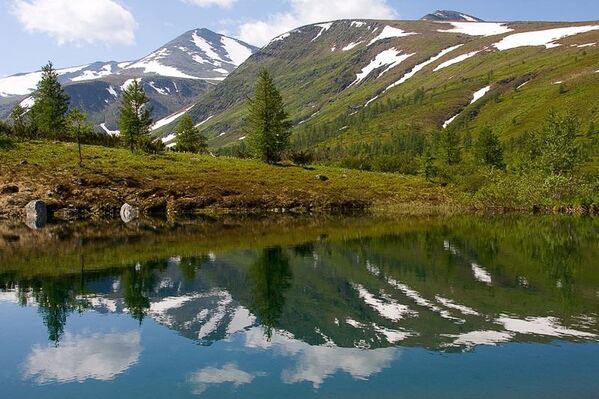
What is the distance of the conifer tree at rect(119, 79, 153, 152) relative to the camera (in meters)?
96.8

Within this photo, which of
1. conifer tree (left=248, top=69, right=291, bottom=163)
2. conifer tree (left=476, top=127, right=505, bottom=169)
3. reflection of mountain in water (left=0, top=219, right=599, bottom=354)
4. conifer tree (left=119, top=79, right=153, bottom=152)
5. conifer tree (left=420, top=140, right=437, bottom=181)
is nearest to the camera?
reflection of mountain in water (left=0, top=219, right=599, bottom=354)

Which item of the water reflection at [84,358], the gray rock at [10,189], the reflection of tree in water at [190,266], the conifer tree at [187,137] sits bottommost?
the water reflection at [84,358]

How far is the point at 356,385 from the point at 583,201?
83988mm

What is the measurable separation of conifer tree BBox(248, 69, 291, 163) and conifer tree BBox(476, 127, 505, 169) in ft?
167

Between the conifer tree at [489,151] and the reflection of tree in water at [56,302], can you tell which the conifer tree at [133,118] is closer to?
the reflection of tree in water at [56,302]

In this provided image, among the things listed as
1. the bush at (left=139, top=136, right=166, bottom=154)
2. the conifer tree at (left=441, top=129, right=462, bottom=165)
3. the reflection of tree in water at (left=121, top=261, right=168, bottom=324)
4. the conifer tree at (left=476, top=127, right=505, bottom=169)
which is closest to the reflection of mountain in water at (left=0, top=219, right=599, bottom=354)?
the reflection of tree in water at (left=121, top=261, right=168, bottom=324)

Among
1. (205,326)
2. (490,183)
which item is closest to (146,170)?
(490,183)

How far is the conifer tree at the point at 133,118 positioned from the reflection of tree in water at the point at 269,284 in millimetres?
61020

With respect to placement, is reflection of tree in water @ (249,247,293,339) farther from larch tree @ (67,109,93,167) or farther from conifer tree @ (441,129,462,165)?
conifer tree @ (441,129,462,165)

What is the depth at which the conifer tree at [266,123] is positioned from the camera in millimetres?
102812

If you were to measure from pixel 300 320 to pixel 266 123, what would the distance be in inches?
3192

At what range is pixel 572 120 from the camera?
352 ft

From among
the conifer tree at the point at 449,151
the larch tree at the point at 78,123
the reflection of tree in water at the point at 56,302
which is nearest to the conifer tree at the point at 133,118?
the larch tree at the point at 78,123

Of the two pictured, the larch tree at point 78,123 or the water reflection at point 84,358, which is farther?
the larch tree at point 78,123
